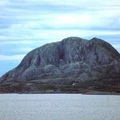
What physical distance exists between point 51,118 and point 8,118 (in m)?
12.5

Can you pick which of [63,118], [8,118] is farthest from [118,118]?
[8,118]

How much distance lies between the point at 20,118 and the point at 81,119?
18.1 meters

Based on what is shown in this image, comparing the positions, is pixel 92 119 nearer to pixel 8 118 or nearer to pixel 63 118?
pixel 63 118

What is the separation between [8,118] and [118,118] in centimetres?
3189

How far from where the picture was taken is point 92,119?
117 metres

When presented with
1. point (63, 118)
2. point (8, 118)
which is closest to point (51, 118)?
point (63, 118)

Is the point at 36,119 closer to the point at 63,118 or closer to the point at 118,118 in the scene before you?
the point at 63,118

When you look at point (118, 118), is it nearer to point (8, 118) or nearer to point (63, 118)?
point (63, 118)

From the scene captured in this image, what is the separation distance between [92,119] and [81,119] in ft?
10.7

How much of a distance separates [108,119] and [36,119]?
66.3 feet

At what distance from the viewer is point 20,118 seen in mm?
122250

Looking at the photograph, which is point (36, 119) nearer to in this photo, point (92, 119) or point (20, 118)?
point (20, 118)

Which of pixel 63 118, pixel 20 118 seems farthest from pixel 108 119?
pixel 20 118

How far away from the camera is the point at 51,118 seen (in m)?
122
